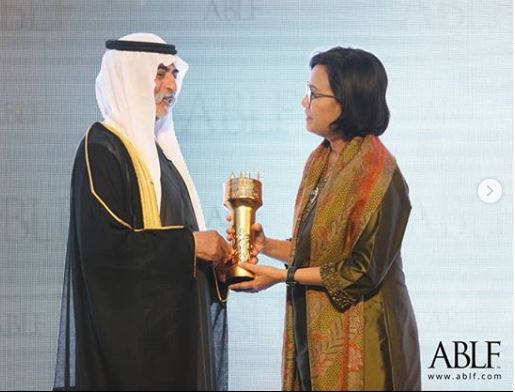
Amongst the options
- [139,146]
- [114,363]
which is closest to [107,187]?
[139,146]

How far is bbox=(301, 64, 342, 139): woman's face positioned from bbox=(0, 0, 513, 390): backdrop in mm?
942

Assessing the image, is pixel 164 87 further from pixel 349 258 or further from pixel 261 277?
pixel 349 258

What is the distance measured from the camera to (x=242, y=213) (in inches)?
200

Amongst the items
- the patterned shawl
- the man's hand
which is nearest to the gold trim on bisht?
the man's hand

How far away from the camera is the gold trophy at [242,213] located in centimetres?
505

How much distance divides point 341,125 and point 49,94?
147 cm

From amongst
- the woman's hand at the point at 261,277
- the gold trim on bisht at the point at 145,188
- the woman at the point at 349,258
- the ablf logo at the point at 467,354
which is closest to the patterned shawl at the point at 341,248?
the woman at the point at 349,258

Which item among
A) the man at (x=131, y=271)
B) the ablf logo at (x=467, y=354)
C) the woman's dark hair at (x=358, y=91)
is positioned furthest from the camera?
the ablf logo at (x=467, y=354)

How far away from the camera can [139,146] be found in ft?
16.3

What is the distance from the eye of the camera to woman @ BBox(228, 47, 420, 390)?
490 cm

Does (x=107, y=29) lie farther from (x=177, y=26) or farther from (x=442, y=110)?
(x=442, y=110)

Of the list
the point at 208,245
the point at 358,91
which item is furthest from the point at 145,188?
the point at 358,91

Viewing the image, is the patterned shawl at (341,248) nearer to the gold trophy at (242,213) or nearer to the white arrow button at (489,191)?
the gold trophy at (242,213)

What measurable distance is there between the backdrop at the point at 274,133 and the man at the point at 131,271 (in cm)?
108
